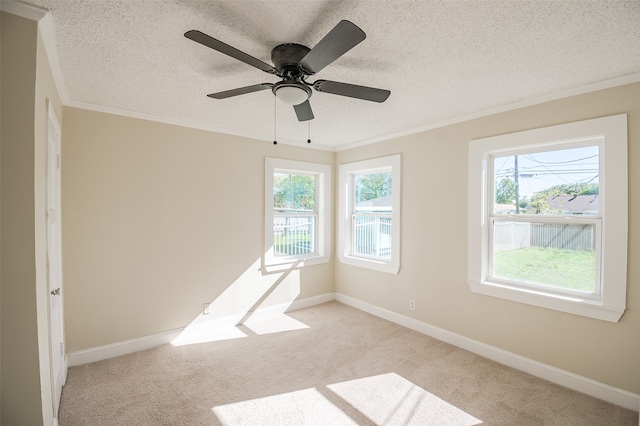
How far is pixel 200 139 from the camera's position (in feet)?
11.2

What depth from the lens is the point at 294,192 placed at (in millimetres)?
4414

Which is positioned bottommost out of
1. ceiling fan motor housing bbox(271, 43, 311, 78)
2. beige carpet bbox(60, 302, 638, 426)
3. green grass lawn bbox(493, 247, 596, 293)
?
beige carpet bbox(60, 302, 638, 426)

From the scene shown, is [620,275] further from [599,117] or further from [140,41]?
[140,41]

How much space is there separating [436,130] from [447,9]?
203 cm

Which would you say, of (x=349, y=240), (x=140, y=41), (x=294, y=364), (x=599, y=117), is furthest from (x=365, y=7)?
(x=349, y=240)

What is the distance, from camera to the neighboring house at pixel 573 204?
241 cm

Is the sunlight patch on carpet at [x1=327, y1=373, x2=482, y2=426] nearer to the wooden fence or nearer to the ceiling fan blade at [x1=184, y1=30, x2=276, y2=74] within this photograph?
the wooden fence

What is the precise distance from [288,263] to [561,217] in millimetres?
3102

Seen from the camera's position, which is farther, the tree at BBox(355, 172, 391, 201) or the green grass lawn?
the tree at BBox(355, 172, 391, 201)

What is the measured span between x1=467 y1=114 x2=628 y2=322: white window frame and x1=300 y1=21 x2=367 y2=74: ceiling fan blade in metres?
2.13

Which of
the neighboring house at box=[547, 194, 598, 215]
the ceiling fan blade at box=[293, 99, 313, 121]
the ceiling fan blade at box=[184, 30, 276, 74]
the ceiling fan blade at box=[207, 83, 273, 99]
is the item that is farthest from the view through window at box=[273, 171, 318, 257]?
the neighboring house at box=[547, 194, 598, 215]

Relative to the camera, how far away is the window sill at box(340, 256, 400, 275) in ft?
12.6

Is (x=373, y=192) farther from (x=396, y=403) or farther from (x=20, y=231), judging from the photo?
(x=20, y=231)

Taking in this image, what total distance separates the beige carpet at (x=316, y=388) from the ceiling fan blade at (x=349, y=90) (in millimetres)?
2210
